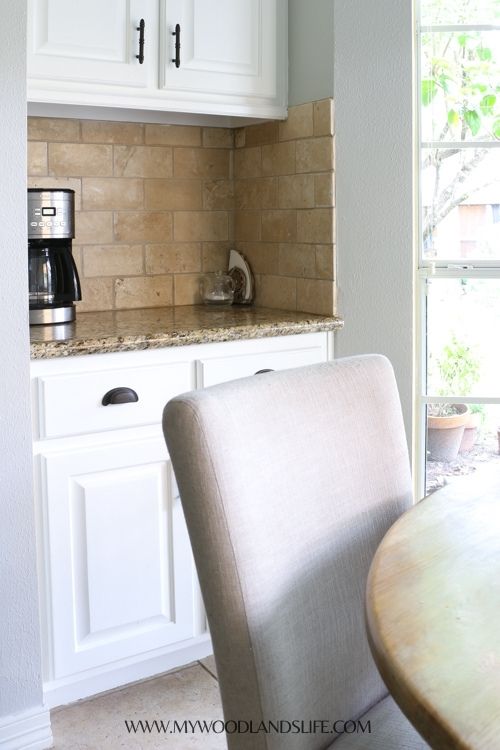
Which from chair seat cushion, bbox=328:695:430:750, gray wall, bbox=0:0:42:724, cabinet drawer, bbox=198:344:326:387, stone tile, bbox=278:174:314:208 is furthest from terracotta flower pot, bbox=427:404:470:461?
chair seat cushion, bbox=328:695:430:750

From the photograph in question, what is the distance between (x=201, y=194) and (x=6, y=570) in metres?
1.50

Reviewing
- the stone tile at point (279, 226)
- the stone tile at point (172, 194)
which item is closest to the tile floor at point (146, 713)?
the stone tile at point (279, 226)

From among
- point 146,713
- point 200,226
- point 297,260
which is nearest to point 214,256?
point 200,226

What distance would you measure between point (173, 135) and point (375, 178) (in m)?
0.74

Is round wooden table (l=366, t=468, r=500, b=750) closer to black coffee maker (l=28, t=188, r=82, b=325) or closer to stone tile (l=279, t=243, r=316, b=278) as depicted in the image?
black coffee maker (l=28, t=188, r=82, b=325)

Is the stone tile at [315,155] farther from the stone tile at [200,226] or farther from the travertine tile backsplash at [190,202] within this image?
the stone tile at [200,226]

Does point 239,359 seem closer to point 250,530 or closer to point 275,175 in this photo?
point 275,175

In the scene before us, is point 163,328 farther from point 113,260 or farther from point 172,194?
point 172,194

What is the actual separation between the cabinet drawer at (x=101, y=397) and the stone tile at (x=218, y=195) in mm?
891

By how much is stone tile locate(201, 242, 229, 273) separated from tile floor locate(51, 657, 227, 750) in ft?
4.36

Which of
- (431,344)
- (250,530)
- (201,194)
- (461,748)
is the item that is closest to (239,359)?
(431,344)

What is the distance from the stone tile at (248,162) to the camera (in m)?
2.97

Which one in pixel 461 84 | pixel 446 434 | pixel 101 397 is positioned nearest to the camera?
pixel 101 397

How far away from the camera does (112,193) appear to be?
9.31ft
